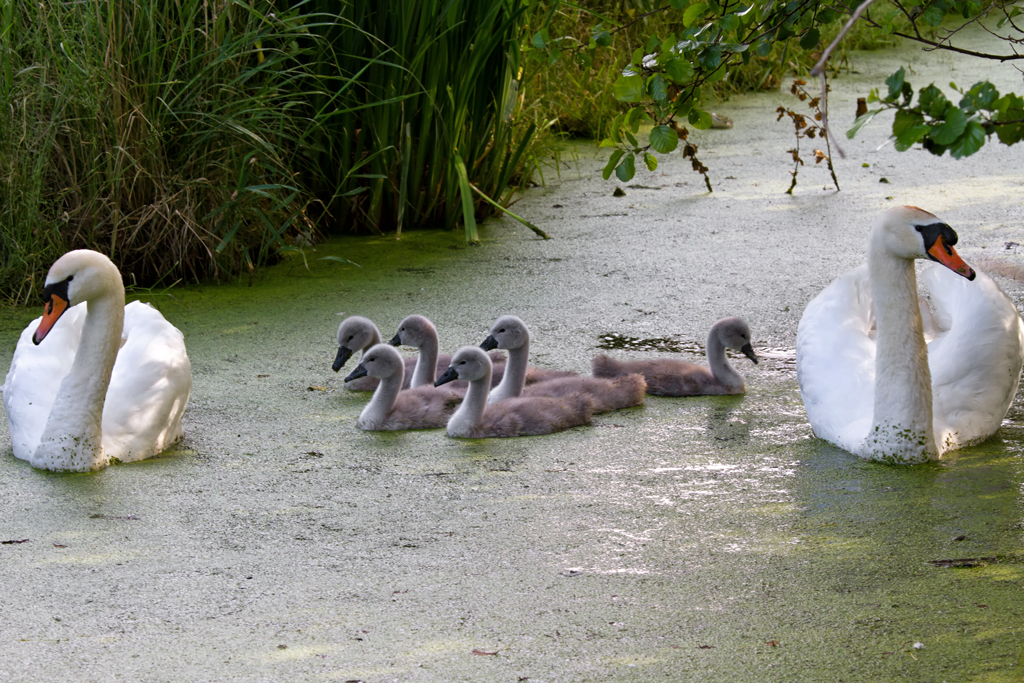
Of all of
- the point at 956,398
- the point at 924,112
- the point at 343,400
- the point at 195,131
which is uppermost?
the point at 924,112

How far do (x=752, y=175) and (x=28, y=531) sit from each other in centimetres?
510

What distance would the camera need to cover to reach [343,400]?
3947mm

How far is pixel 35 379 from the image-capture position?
10.9 feet

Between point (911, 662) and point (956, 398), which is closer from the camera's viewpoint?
point (911, 662)

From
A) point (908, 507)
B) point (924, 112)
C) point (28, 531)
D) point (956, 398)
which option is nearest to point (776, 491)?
point (908, 507)

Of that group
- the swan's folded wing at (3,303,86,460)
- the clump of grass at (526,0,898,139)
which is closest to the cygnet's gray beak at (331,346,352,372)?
the swan's folded wing at (3,303,86,460)

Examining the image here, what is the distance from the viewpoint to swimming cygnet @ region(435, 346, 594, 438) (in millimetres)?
3514

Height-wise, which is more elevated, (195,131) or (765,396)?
(195,131)

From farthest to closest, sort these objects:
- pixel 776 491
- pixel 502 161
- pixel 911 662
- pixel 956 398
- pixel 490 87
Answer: pixel 502 161 < pixel 490 87 < pixel 956 398 < pixel 776 491 < pixel 911 662

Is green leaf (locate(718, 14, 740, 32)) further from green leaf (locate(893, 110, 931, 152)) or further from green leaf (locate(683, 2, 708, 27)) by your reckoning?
green leaf (locate(893, 110, 931, 152))

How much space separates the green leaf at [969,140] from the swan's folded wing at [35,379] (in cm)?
248

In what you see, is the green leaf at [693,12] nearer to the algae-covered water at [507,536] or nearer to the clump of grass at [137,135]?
the algae-covered water at [507,536]

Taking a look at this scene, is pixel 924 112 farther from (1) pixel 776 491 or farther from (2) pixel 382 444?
(2) pixel 382 444

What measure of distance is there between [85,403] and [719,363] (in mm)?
1965
